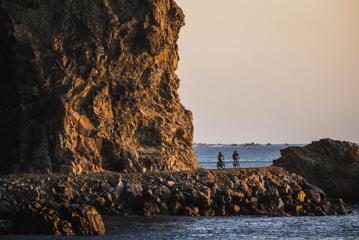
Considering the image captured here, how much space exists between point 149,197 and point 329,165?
18523 mm

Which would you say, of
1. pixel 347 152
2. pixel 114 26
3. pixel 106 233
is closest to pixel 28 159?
pixel 114 26

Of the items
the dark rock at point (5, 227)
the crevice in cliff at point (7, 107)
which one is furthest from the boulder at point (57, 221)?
the crevice in cliff at point (7, 107)

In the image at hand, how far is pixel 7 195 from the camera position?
45.7 m

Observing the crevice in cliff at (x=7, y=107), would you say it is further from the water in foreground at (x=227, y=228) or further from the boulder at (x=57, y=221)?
the boulder at (x=57, y=221)

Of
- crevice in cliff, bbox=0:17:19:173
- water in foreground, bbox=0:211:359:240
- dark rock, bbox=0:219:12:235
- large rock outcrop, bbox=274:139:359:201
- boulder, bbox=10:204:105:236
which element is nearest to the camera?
boulder, bbox=10:204:105:236

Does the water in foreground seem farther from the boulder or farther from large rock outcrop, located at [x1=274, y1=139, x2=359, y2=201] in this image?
large rock outcrop, located at [x1=274, y1=139, x2=359, y2=201]

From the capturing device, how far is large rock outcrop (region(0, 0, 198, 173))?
173ft

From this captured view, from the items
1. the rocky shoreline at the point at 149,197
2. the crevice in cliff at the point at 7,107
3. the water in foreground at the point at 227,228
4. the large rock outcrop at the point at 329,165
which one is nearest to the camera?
the rocky shoreline at the point at 149,197

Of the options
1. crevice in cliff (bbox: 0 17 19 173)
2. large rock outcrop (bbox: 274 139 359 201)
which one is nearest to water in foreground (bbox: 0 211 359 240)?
crevice in cliff (bbox: 0 17 19 173)

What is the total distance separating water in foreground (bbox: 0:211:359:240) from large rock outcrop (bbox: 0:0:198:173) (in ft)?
24.8

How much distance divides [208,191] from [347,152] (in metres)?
16.9

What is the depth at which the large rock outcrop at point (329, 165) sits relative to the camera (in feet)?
206

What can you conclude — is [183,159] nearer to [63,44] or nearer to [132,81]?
[132,81]

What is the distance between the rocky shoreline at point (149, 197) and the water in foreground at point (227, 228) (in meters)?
1.06
